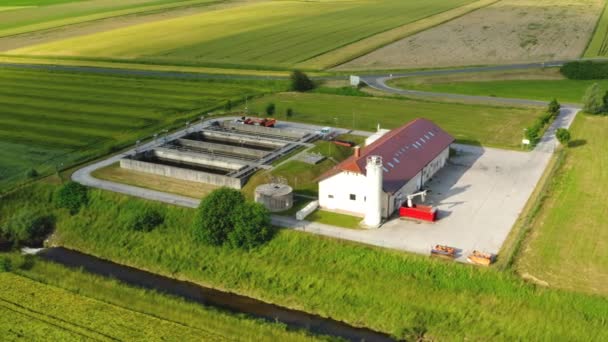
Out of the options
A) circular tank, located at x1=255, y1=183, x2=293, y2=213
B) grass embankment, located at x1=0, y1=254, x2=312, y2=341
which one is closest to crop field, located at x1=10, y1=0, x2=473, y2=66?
circular tank, located at x1=255, y1=183, x2=293, y2=213

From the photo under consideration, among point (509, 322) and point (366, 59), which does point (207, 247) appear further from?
point (366, 59)

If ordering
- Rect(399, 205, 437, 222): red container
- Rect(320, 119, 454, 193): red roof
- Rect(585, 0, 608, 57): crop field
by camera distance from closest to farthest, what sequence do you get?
Rect(399, 205, 437, 222): red container → Rect(320, 119, 454, 193): red roof → Rect(585, 0, 608, 57): crop field

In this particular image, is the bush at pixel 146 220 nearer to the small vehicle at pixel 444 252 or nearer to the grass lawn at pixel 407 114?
the small vehicle at pixel 444 252

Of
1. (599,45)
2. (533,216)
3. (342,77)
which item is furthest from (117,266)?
(599,45)

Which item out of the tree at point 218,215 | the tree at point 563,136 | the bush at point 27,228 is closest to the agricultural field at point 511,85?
the tree at point 563,136

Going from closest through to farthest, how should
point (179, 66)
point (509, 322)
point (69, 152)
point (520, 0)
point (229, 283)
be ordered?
point (509, 322) → point (229, 283) → point (69, 152) → point (179, 66) → point (520, 0)

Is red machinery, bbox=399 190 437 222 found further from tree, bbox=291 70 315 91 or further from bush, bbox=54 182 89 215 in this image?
tree, bbox=291 70 315 91

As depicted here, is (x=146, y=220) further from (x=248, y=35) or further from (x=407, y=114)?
(x=248, y=35)
